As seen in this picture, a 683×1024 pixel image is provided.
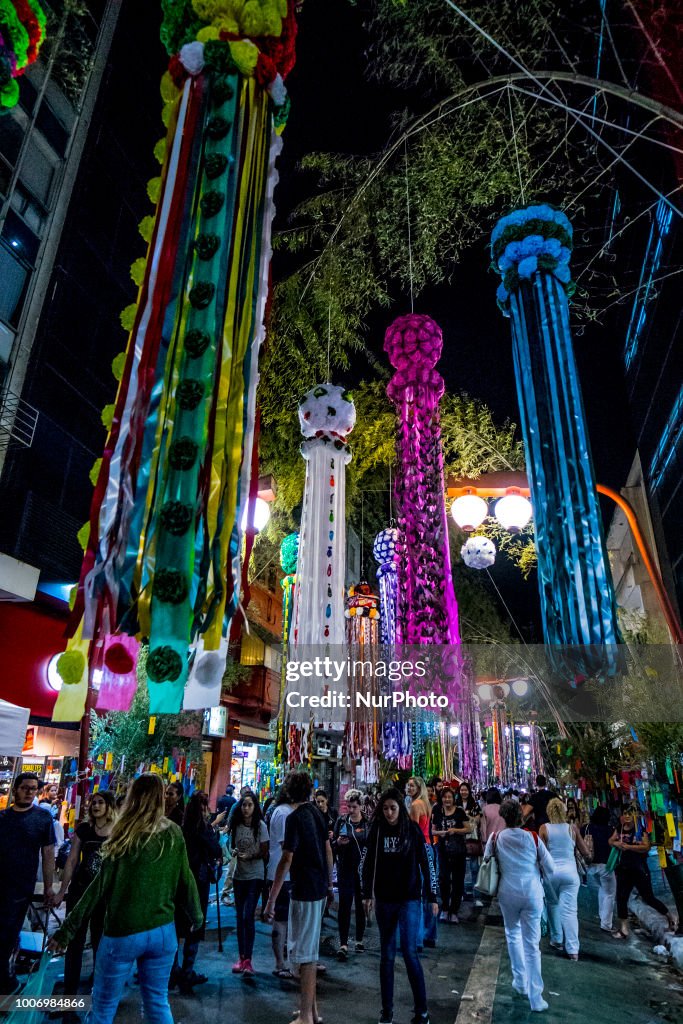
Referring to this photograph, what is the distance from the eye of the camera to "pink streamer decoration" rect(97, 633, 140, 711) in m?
2.47

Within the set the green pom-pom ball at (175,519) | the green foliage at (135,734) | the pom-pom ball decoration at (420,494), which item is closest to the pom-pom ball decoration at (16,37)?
the pom-pom ball decoration at (420,494)

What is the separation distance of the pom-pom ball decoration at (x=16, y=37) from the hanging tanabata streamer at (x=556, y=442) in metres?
3.98

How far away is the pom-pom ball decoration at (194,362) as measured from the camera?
2.49 m

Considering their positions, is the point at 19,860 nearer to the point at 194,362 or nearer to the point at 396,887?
the point at 396,887

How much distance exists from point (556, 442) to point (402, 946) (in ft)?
11.9

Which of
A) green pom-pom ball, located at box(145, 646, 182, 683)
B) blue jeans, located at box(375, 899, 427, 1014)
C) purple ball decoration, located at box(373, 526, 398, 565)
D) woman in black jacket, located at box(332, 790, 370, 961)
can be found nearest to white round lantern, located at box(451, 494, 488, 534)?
purple ball decoration, located at box(373, 526, 398, 565)

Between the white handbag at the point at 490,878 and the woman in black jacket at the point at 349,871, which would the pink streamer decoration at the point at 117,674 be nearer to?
the white handbag at the point at 490,878

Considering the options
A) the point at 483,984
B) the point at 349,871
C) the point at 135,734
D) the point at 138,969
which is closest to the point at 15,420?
the point at 135,734

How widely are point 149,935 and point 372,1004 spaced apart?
9.07 feet

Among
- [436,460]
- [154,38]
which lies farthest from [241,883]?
[154,38]

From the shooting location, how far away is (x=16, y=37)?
15.3 ft

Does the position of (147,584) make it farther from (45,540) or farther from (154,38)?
(154,38)

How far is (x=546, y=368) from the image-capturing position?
15.0 ft

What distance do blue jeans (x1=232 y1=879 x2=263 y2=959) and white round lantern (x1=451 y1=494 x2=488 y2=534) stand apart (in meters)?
4.68
